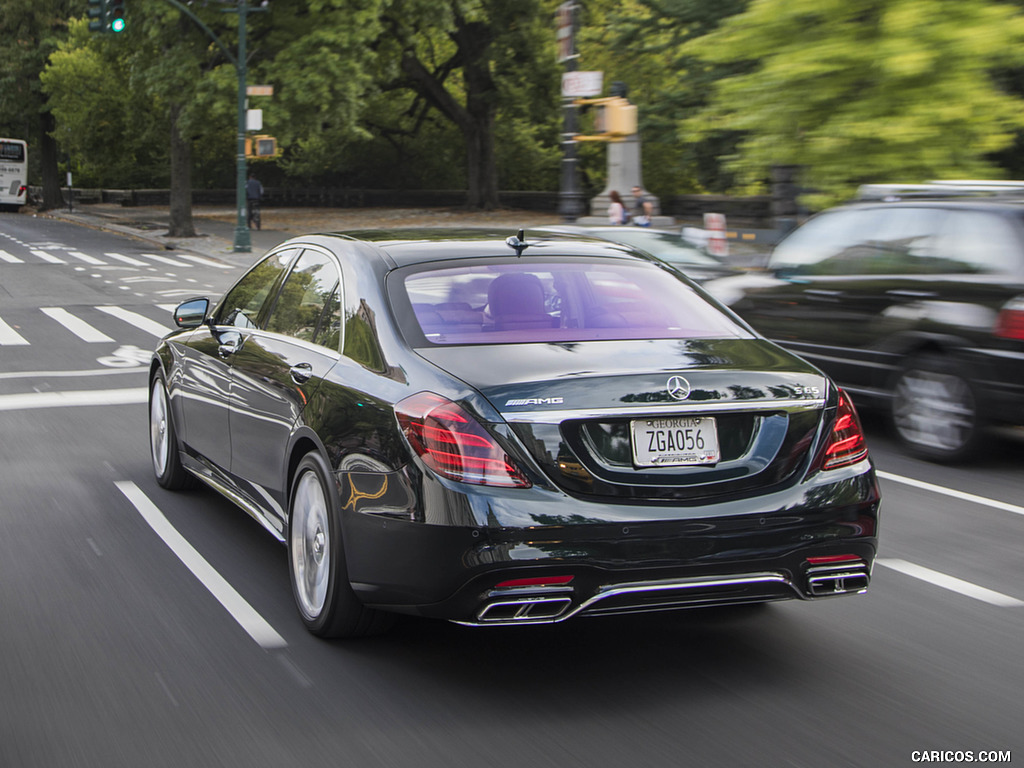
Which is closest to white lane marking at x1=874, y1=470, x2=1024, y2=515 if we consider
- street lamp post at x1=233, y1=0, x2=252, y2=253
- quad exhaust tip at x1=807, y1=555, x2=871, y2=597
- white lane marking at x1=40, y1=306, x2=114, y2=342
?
quad exhaust tip at x1=807, y1=555, x2=871, y2=597

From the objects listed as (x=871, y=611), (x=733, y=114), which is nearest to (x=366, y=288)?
(x=871, y=611)

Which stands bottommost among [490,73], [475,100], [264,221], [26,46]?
[264,221]

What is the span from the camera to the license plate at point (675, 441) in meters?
4.30

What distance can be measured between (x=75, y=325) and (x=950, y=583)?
47.6 feet

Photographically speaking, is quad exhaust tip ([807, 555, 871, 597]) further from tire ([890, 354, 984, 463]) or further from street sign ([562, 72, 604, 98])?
street sign ([562, 72, 604, 98])

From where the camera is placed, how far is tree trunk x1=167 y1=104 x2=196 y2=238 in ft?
130

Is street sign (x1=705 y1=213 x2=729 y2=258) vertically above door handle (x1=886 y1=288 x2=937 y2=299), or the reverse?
street sign (x1=705 y1=213 x2=729 y2=258)

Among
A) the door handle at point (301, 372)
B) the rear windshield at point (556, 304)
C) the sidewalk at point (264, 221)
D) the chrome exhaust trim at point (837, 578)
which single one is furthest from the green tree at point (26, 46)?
the chrome exhaust trim at point (837, 578)

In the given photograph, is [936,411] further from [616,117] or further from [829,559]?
[616,117]

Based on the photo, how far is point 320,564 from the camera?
194 inches

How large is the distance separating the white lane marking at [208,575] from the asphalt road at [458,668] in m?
0.02

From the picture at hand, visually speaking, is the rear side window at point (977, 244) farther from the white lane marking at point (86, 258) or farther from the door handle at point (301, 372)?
the white lane marking at point (86, 258)

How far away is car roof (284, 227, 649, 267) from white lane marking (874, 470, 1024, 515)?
108 inches

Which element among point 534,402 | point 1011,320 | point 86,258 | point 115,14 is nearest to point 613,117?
point 115,14
